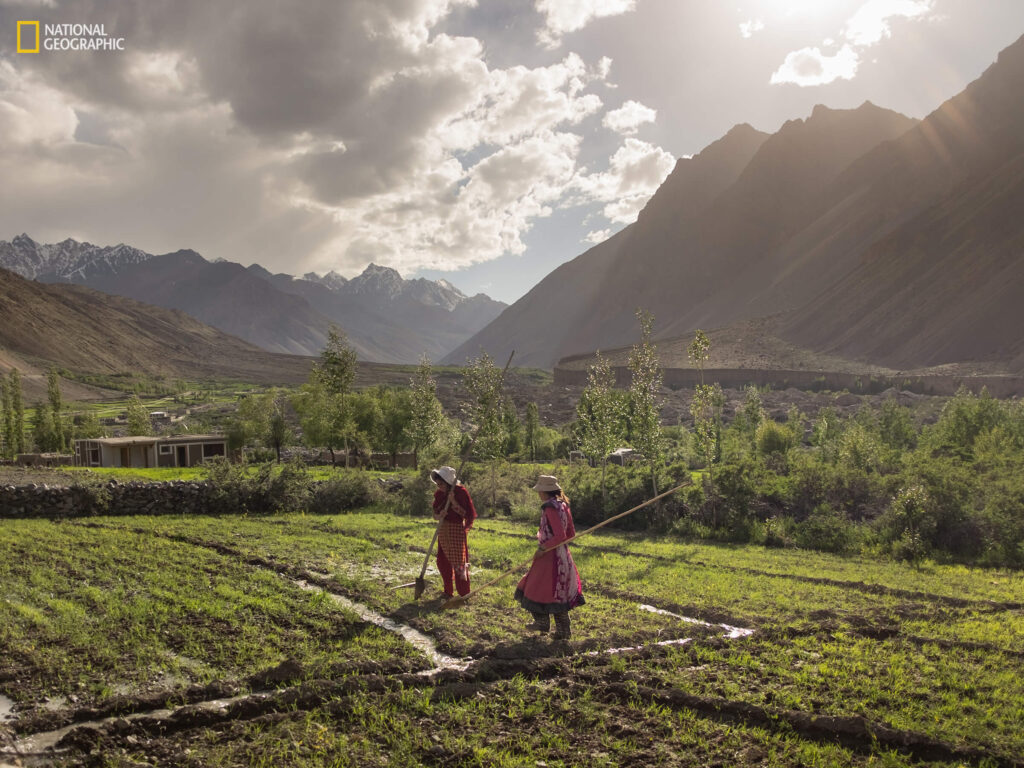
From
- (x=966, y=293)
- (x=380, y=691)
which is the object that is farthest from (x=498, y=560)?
(x=966, y=293)

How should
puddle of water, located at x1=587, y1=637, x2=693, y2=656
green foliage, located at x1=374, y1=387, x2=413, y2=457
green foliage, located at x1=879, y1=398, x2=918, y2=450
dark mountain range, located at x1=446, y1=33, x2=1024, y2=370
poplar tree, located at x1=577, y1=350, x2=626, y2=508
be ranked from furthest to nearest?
dark mountain range, located at x1=446, y1=33, x2=1024, y2=370 < green foliage, located at x1=374, y1=387, x2=413, y2=457 < green foliage, located at x1=879, y1=398, x2=918, y2=450 < poplar tree, located at x1=577, y1=350, x2=626, y2=508 < puddle of water, located at x1=587, y1=637, x2=693, y2=656

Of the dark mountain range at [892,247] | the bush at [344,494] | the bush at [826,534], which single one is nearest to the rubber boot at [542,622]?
the bush at [826,534]

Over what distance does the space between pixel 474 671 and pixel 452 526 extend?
130 inches

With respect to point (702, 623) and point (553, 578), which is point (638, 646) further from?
point (702, 623)

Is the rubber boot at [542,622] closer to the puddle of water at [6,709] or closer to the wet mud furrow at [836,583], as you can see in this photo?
the puddle of water at [6,709]

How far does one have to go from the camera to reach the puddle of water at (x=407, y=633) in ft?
28.3

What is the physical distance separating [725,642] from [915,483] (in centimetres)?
1543

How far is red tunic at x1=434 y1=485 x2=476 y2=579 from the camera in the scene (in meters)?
11.2

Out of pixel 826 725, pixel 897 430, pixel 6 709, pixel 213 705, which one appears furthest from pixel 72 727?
pixel 897 430

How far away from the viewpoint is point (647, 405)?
27.0 m

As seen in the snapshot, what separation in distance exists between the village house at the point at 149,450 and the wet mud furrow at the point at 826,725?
140ft

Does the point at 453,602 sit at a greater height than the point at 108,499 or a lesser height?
lesser

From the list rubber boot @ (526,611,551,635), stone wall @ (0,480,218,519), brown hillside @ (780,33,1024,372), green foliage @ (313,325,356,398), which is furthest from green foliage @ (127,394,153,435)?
brown hillside @ (780,33,1024,372)

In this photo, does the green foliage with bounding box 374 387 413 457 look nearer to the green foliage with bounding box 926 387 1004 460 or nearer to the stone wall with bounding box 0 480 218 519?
the stone wall with bounding box 0 480 218 519
